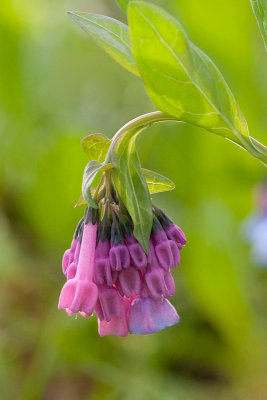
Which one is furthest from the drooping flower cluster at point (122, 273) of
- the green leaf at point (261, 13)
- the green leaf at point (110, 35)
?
the green leaf at point (261, 13)

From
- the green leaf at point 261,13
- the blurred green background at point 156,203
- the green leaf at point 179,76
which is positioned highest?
the green leaf at point 261,13

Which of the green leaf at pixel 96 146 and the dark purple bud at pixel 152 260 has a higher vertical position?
the green leaf at pixel 96 146

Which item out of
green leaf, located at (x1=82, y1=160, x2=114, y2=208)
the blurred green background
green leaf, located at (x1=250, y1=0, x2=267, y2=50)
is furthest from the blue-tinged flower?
the blurred green background

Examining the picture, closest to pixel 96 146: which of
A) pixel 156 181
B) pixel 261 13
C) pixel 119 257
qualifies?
pixel 156 181

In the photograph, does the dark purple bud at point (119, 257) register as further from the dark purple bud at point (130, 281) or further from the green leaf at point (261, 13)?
the green leaf at point (261, 13)

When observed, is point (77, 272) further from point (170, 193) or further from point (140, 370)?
point (170, 193)

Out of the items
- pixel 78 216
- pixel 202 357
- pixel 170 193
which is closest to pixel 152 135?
pixel 170 193
